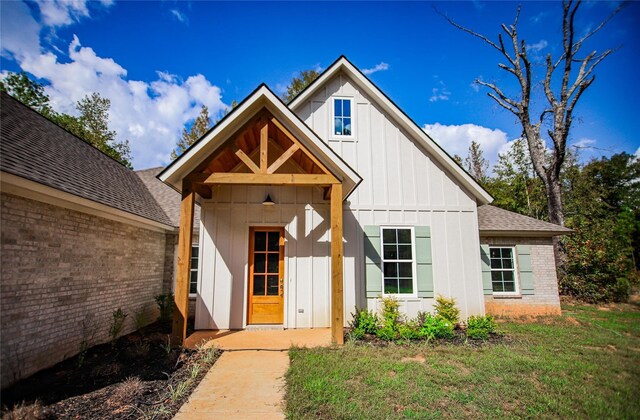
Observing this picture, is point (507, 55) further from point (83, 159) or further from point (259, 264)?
point (83, 159)

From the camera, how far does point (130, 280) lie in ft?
24.1

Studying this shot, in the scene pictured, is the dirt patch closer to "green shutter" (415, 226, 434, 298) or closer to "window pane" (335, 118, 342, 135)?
"green shutter" (415, 226, 434, 298)

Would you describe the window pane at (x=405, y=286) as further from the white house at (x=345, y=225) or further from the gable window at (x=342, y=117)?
the gable window at (x=342, y=117)

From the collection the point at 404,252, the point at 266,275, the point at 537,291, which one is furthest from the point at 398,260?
the point at 537,291

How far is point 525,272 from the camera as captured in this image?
379 inches

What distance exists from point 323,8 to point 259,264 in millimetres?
7094

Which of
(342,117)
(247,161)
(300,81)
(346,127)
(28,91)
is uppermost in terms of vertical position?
(300,81)

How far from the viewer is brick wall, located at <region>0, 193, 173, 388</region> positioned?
13.9ft

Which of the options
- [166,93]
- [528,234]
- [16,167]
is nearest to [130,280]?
[16,167]

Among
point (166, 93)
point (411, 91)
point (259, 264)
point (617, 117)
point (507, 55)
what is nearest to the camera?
point (617, 117)

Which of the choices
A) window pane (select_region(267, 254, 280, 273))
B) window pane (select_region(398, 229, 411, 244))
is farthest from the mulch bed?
window pane (select_region(398, 229, 411, 244))

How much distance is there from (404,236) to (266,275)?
381 centimetres

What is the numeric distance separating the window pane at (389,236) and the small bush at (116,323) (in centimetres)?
642

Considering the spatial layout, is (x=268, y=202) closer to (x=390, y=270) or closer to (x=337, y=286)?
(x=337, y=286)
